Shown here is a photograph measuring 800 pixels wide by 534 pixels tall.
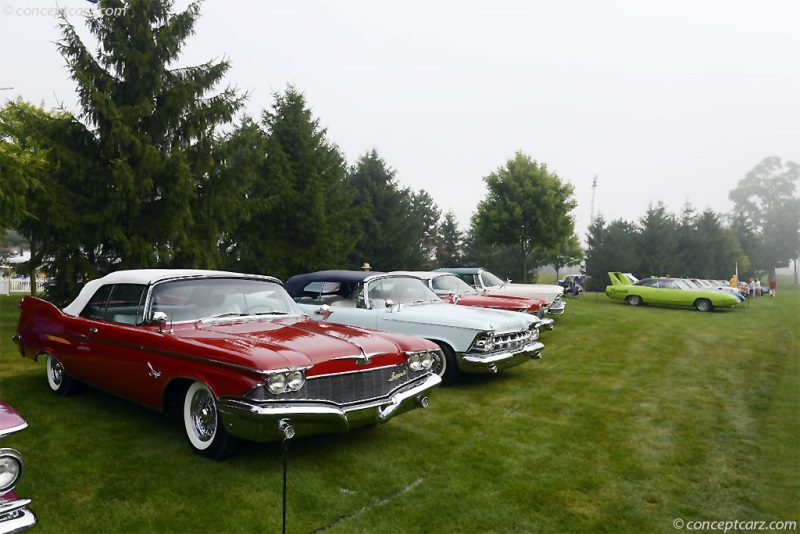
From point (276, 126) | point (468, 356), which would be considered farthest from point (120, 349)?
point (276, 126)

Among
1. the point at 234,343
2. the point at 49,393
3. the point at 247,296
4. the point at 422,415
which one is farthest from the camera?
the point at 49,393

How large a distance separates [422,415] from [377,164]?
89.6 ft

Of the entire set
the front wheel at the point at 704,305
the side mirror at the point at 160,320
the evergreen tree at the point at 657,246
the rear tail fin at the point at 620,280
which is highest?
the evergreen tree at the point at 657,246

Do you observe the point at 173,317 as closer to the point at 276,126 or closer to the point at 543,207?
the point at 276,126

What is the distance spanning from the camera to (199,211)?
14727 mm

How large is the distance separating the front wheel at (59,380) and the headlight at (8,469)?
4.13 meters

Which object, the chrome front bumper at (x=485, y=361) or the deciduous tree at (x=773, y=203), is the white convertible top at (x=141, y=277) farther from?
the deciduous tree at (x=773, y=203)

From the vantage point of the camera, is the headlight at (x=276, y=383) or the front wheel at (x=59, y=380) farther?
the front wheel at (x=59, y=380)

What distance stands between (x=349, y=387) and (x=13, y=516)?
247 cm

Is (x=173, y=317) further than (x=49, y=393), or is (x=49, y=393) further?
(x=49, y=393)

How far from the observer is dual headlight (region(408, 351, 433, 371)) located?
5434mm

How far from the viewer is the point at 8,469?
2.72 m

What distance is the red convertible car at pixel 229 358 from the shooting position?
14.0ft

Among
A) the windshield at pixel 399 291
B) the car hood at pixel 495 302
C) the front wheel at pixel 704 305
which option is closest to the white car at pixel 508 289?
the car hood at pixel 495 302
